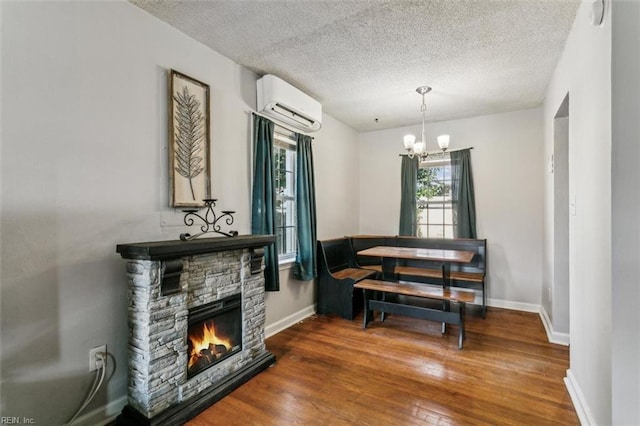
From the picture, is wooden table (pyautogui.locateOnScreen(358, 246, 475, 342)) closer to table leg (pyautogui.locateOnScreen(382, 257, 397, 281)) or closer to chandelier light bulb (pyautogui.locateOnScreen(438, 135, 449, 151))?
table leg (pyautogui.locateOnScreen(382, 257, 397, 281))

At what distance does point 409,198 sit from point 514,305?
2020 mm

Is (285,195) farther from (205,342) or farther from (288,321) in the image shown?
(205,342)

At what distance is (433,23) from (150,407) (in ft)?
10.3

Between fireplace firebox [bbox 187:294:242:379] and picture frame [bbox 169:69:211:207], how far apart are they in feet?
2.66

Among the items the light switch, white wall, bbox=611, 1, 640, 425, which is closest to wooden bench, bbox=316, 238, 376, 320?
the light switch

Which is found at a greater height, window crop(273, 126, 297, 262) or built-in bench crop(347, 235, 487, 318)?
window crop(273, 126, 297, 262)

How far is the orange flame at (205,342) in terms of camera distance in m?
2.08

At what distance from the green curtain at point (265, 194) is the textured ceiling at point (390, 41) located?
634 mm

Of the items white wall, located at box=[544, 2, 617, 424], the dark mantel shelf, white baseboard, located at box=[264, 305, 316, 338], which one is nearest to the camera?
white wall, located at box=[544, 2, 617, 424]

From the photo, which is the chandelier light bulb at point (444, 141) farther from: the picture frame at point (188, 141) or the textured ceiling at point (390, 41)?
the picture frame at point (188, 141)

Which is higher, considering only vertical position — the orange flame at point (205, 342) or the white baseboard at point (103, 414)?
the orange flame at point (205, 342)

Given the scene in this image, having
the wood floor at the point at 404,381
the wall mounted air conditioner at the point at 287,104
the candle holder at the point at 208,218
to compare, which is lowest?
the wood floor at the point at 404,381

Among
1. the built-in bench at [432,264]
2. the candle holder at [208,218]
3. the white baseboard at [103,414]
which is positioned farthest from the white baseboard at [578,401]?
the white baseboard at [103,414]

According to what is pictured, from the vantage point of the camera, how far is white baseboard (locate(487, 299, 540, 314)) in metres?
3.93
